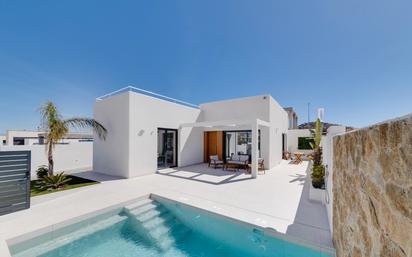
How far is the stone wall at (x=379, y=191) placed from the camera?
137 centimetres

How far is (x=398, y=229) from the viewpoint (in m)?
1.47

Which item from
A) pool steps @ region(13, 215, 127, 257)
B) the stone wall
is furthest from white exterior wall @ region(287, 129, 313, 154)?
pool steps @ region(13, 215, 127, 257)

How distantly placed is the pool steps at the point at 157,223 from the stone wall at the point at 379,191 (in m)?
4.10

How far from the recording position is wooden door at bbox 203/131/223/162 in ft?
51.1

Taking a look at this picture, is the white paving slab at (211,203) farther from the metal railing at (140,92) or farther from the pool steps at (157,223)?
the metal railing at (140,92)

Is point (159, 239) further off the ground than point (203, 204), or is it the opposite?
point (203, 204)

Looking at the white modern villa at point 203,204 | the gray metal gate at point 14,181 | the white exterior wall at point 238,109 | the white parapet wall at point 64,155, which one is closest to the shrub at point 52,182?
the white modern villa at point 203,204

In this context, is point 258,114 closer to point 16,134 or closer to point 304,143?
point 304,143

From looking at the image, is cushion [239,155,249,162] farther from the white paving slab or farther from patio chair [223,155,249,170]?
the white paving slab

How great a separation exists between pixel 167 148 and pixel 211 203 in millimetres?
9011

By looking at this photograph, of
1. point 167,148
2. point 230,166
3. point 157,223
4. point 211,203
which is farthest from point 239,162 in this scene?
point 157,223

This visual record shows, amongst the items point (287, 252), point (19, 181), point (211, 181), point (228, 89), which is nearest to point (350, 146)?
point (287, 252)

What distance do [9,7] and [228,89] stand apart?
14681 millimetres

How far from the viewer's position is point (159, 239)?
4.93 metres
